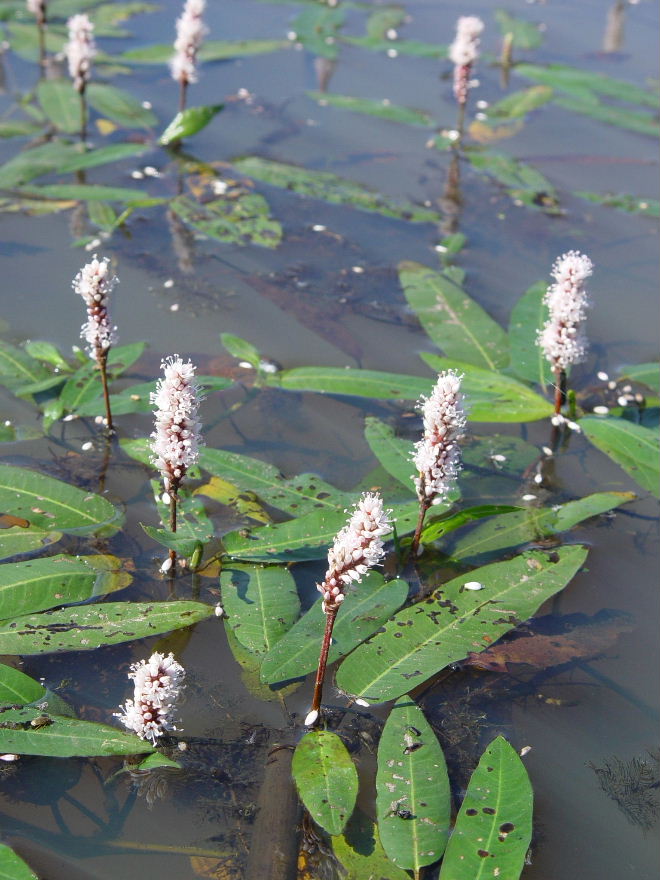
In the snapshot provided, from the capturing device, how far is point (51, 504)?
3.22 m

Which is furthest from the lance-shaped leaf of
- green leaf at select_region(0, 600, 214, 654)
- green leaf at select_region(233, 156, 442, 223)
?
green leaf at select_region(233, 156, 442, 223)

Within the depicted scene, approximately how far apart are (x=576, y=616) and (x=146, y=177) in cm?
397

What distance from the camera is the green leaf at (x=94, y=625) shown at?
2.75 meters

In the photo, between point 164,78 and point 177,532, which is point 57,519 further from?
point 164,78

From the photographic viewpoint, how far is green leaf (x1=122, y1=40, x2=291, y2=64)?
7121 millimetres

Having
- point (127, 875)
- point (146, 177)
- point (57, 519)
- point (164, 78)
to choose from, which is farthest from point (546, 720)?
point (164, 78)

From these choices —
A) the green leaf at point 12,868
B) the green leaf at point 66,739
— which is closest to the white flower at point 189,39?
the green leaf at point 66,739

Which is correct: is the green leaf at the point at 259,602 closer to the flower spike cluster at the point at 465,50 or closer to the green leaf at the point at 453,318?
the green leaf at the point at 453,318

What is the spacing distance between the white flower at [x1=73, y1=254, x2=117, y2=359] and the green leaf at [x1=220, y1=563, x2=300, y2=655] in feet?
3.17

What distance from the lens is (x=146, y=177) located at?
5.73 metres

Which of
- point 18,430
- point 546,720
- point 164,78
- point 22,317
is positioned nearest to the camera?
point 546,720

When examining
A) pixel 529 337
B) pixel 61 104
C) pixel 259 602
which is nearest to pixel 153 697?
pixel 259 602

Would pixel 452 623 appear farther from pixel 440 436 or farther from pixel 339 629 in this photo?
pixel 440 436

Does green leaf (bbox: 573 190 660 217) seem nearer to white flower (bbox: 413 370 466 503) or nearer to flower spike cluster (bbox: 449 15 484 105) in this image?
flower spike cluster (bbox: 449 15 484 105)
